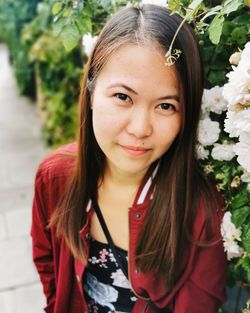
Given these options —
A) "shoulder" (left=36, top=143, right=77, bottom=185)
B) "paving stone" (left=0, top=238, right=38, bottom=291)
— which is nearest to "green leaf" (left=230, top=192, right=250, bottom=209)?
"shoulder" (left=36, top=143, right=77, bottom=185)

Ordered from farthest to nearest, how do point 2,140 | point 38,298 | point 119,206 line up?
point 2,140
point 38,298
point 119,206

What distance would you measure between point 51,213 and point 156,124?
72 cm

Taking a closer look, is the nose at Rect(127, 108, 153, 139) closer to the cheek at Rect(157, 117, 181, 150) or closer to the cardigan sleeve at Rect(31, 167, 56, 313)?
the cheek at Rect(157, 117, 181, 150)

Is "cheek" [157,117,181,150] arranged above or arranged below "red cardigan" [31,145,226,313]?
above

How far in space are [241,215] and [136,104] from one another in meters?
0.47

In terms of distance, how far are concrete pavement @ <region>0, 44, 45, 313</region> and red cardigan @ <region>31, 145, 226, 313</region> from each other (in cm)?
97

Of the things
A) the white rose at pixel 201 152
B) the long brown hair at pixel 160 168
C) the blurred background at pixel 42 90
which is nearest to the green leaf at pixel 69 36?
the blurred background at pixel 42 90

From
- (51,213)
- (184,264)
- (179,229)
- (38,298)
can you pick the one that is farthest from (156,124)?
(38,298)

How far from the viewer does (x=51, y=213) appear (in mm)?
1837

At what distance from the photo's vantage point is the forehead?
1.28 metres

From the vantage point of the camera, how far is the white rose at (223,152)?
1.40 m

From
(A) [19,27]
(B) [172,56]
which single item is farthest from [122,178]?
(A) [19,27]

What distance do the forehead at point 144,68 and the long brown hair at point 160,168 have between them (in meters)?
0.02

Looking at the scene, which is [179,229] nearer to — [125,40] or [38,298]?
[125,40]
